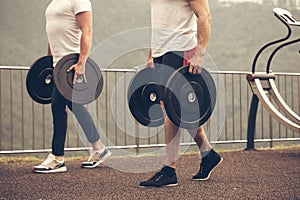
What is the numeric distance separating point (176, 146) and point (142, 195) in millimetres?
355

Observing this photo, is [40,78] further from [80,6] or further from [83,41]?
[80,6]

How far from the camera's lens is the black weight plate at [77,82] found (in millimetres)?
3258

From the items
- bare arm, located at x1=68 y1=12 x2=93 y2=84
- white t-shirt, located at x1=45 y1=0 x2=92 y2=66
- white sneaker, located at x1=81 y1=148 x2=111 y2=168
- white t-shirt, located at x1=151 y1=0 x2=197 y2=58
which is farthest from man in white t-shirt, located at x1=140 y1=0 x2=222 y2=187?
white sneaker, located at x1=81 y1=148 x2=111 y2=168

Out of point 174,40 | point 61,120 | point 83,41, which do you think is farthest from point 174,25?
point 61,120

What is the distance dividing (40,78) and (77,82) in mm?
410

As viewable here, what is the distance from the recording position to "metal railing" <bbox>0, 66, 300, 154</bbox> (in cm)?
506

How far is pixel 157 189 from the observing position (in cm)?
254

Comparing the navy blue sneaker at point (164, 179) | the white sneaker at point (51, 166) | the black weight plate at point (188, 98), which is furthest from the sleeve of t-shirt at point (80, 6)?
the navy blue sneaker at point (164, 179)

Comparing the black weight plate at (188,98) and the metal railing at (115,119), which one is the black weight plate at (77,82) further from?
the metal railing at (115,119)

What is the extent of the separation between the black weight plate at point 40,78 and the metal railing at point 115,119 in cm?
119

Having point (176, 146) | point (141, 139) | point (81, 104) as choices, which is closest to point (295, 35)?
point (141, 139)

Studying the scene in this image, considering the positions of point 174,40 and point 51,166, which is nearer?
point 174,40

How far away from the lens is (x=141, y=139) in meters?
5.54

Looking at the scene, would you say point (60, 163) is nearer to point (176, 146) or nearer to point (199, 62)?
point (176, 146)
